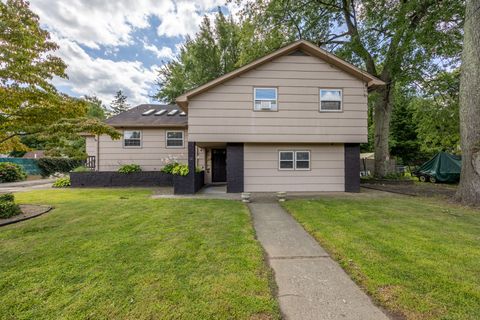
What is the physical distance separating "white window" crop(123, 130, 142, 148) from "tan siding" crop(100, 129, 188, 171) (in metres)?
0.19

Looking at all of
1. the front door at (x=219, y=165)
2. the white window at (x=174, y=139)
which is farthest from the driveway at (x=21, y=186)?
the front door at (x=219, y=165)

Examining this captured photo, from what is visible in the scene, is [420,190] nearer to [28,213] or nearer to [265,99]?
[265,99]

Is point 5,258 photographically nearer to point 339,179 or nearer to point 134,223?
point 134,223

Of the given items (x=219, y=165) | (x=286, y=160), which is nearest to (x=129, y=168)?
(x=219, y=165)

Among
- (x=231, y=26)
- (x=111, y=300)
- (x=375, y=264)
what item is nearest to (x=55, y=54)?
(x=111, y=300)

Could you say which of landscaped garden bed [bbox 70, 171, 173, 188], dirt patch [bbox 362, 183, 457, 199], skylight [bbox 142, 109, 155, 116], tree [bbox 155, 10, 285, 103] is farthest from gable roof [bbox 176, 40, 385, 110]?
tree [bbox 155, 10, 285, 103]

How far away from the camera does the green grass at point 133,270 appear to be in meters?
2.32

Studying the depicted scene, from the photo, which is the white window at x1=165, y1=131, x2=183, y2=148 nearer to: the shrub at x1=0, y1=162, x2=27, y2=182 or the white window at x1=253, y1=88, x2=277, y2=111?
the white window at x1=253, y1=88, x2=277, y2=111

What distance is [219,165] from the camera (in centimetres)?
1426

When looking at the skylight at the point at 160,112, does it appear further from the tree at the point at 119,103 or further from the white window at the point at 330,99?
the tree at the point at 119,103

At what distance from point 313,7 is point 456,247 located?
1390 cm

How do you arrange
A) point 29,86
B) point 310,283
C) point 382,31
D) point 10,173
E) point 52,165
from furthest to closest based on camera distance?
point 52,165, point 10,173, point 382,31, point 29,86, point 310,283

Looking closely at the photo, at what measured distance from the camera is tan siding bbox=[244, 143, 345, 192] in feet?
33.8

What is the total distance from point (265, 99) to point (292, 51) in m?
2.54
